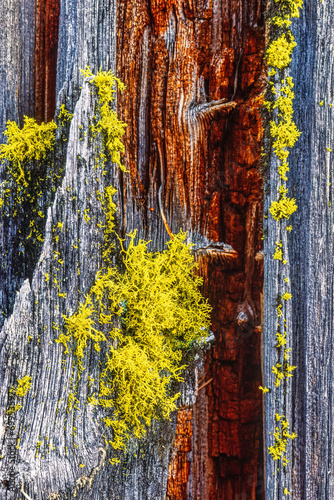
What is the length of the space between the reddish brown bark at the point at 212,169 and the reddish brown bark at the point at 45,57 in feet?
1.15

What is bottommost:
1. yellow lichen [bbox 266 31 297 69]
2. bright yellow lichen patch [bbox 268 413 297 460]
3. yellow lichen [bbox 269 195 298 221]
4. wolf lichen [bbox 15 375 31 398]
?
bright yellow lichen patch [bbox 268 413 297 460]

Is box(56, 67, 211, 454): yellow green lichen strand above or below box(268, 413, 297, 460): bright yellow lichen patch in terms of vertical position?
above

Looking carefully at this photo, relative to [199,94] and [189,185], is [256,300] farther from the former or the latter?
[199,94]

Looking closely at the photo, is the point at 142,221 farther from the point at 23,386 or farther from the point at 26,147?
the point at 23,386

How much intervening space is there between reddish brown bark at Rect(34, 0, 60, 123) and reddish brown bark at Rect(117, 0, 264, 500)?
1.15 ft

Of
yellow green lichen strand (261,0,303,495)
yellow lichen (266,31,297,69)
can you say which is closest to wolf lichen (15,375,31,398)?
yellow green lichen strand (261,0,303,495)

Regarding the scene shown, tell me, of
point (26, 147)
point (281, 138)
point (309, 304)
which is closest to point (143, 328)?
point (309, 304)

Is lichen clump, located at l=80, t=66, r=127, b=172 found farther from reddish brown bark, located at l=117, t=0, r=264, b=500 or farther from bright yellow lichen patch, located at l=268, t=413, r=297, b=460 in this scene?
bright yellow lichen patch, located at l=268, t=413, r=297, b=460

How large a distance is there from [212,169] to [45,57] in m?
1.05

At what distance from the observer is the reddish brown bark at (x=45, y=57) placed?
6.04 ft

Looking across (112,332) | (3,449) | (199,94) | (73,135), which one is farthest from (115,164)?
(3,449)

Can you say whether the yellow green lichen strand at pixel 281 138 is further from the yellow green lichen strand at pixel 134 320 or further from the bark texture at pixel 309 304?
the yellow green lichen strand at pixel 134 320

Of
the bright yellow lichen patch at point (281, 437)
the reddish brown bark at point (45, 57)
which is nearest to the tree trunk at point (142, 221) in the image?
the reddish brown bark at point (45, 57)

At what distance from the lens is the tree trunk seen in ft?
5.34
